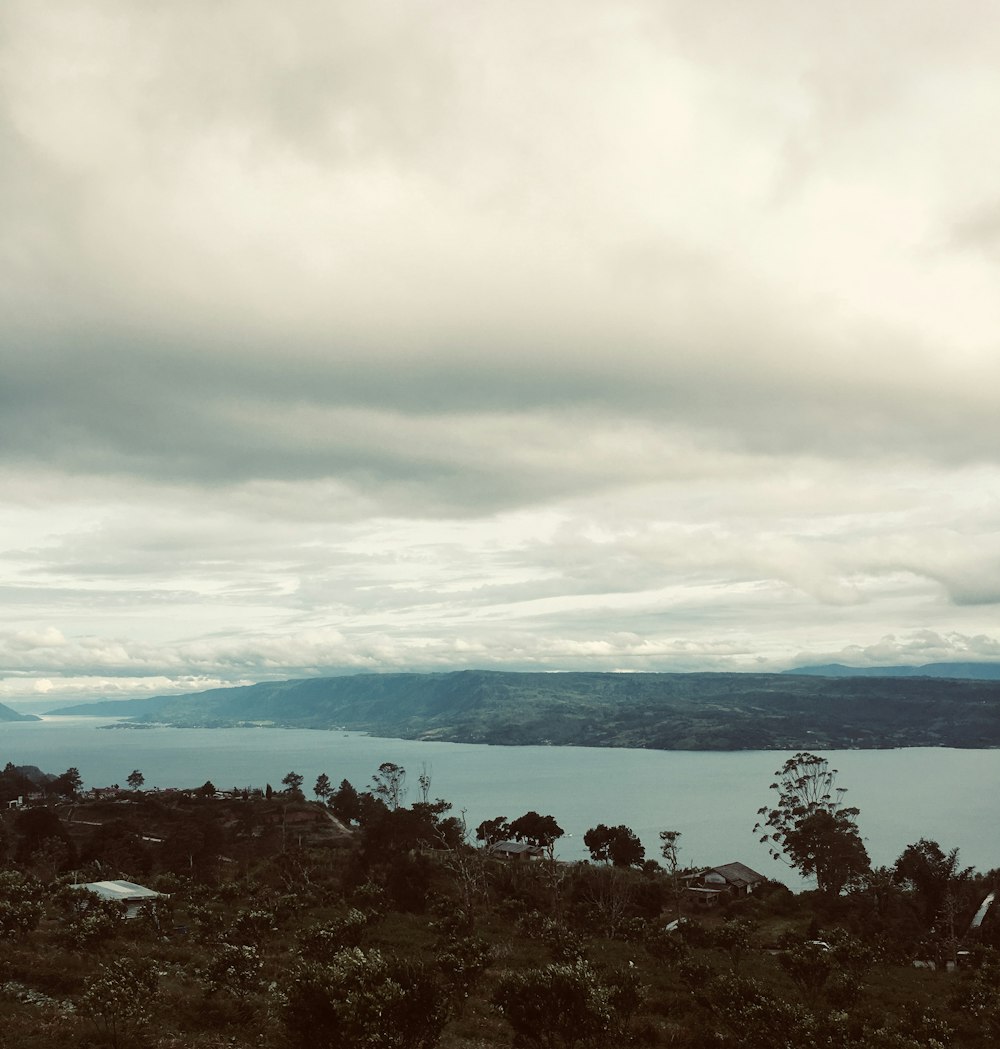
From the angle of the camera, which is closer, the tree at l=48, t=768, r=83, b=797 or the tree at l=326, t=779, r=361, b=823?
the tree at l=326, t=779, r=361, b=823

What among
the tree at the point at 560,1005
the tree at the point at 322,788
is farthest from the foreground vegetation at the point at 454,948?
the tree at the point at 322,788

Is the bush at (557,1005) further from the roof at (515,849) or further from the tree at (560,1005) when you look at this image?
the roof at (515,849)

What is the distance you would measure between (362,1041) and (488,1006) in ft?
60.4

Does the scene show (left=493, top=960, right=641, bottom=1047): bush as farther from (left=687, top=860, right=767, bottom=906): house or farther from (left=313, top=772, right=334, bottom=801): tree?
(left=313, top=772, right=334, bottom=801): tree

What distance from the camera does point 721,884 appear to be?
3981 inches

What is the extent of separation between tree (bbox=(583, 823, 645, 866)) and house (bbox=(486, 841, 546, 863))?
8471 millimetres

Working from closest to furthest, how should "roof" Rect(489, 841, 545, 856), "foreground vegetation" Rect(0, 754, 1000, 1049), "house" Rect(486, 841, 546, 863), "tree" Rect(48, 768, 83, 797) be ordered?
1. "foreground vegetation" Rect(0, 754, 1000, 1049)
2. "house" Rect(486, 841, 546, 863)
3. "roof" Rect(489, 841, 545, 856)
4. "tree" Rect(48, 768, 83, 797)

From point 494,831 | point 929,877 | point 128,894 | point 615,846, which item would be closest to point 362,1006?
point 128,894

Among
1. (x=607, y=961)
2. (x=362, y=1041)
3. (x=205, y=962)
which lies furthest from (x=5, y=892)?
(x=362, y=1041)

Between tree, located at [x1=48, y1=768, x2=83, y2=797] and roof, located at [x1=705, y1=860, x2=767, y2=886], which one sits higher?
roof, located at [x1=705, y1=860, x2=767, y2=886]

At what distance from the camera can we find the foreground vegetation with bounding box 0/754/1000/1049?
971 inches

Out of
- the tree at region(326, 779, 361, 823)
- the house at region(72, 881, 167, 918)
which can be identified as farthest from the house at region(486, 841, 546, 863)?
the house at region(72, 881, 167, 918)

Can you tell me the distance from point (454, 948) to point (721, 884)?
2938 inches

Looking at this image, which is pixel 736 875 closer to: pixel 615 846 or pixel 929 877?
pixel 615 846
